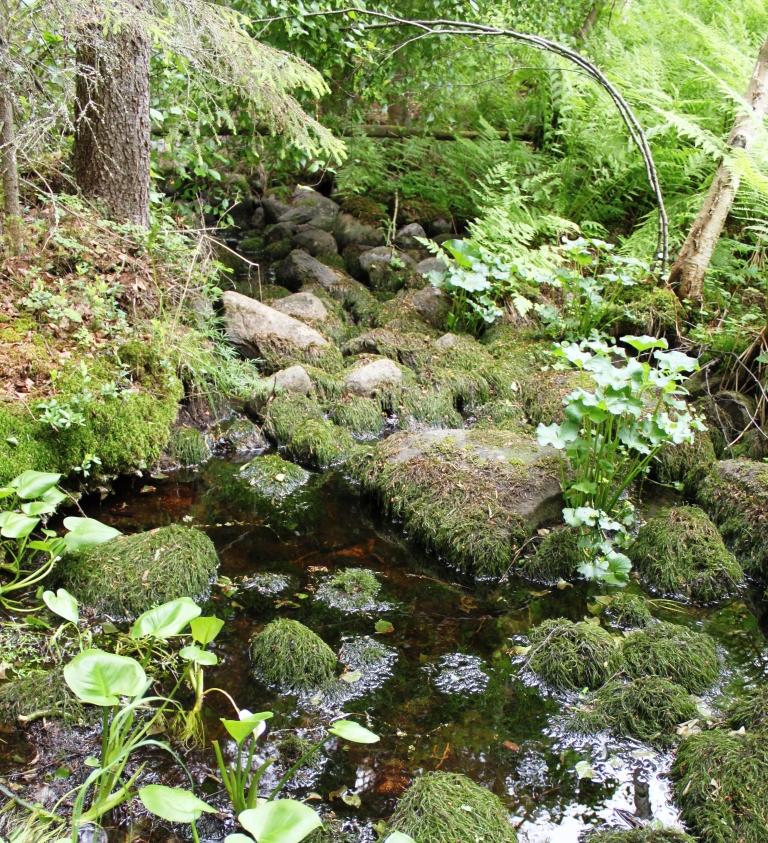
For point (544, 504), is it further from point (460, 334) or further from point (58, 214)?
point (58, 214)

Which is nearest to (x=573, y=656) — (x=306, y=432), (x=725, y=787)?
(x=725, y=787)

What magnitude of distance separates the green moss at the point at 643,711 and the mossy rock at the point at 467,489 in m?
1.11

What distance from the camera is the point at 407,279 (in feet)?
25.3

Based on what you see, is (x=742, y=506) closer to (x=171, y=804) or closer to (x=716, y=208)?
(x=716, y=208)

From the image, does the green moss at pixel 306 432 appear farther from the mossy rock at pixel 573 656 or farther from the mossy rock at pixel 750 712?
the mossy rock at pixel 750 712

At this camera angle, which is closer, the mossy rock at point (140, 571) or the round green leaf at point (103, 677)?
the round green leaf at point (103, 677)

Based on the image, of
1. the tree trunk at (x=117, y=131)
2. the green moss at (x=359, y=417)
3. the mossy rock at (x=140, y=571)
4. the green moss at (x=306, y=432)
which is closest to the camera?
the mossy rock at (x=140, y=571)

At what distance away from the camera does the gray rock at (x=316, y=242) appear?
27.2ft

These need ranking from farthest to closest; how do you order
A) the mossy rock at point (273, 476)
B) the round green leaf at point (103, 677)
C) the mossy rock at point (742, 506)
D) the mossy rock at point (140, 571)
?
the mossy rock at point (273, 476)
the mossy rock at point (742, 506)
the mossy rock at point (140, 571)
the round green leaf at point (103, 677)

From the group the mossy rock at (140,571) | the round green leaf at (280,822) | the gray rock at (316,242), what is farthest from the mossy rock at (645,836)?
the gray rock at (316,242)

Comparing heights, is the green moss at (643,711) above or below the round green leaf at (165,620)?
below

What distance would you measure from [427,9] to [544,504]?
16.5 ft

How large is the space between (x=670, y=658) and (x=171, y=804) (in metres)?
2.23

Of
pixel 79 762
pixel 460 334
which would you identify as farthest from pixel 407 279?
pixel 79 762
